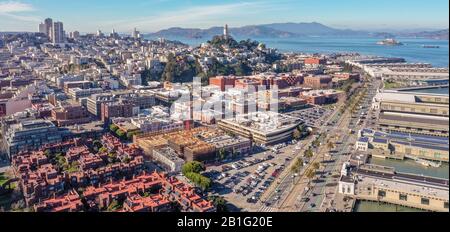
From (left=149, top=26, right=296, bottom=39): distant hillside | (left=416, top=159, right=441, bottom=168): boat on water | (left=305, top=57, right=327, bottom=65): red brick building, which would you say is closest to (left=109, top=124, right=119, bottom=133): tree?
(left=416, top=159, right=441, bottom=168): boat on water

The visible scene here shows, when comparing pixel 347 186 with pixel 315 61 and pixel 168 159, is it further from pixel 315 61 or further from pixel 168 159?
pixel 315 61

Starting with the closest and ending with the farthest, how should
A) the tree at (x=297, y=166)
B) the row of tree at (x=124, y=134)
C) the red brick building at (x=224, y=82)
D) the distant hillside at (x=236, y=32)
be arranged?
the tree at (x=297, y=166), the row of tree at (x=124, y=134), the red brick building at (x=224, y=82), the distant hillside at (x=236, y=32)

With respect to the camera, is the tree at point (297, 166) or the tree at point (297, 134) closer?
the tree at point (297, 166)

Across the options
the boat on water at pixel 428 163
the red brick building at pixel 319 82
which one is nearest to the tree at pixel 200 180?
the boat on water at pixel 428 163

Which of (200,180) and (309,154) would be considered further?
(309,154)

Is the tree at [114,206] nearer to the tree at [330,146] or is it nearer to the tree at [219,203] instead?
the tree at [219,203]

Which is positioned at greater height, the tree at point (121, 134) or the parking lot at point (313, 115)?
the parking lot at point (313, 115)

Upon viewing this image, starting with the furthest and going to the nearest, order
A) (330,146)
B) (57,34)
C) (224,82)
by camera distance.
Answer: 1. (57,34)
2. (224,82)
3. (330,146)

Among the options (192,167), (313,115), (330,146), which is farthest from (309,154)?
(313,115)

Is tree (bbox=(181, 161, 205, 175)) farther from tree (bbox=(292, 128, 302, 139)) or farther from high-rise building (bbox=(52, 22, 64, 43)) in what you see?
high-rise building (bbox=(52, 22, 64, 43))

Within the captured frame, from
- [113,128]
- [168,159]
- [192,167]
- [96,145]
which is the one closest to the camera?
[192,167]
